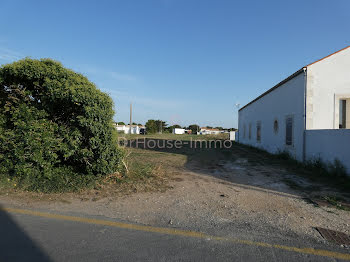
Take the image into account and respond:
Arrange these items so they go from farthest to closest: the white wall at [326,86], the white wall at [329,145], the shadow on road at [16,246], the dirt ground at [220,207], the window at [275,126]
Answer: the window at [275,126] < the white wall at [326,86] < the white wall at [329,145] < the dirt ground at [220,207] < the shadow on road at [16,246]

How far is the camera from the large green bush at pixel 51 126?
5.07 metres

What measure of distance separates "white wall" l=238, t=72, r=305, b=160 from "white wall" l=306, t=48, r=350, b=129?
1.27 feet

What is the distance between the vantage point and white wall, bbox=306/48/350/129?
9.42m

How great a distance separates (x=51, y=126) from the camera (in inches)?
210

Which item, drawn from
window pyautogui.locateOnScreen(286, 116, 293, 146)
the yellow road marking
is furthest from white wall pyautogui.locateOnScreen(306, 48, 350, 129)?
the yellow road marking

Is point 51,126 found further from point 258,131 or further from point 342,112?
point 258,131

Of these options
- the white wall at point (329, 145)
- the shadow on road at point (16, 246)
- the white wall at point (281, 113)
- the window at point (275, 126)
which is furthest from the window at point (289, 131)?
the shadow on road at point (16, 246)

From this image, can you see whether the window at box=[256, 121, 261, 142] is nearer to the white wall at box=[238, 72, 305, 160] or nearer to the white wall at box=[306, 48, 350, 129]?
the white wall at box=[238, 72, 305, 160]

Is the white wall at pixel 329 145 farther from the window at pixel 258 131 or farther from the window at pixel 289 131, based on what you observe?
the window at pixel 258 131

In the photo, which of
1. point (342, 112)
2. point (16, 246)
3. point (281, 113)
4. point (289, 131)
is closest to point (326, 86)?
point (342, 112)

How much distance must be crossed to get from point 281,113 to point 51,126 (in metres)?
12.1

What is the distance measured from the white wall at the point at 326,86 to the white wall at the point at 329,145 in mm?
940

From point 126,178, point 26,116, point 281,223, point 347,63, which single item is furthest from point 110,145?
point 347,63

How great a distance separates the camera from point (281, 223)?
343cm
